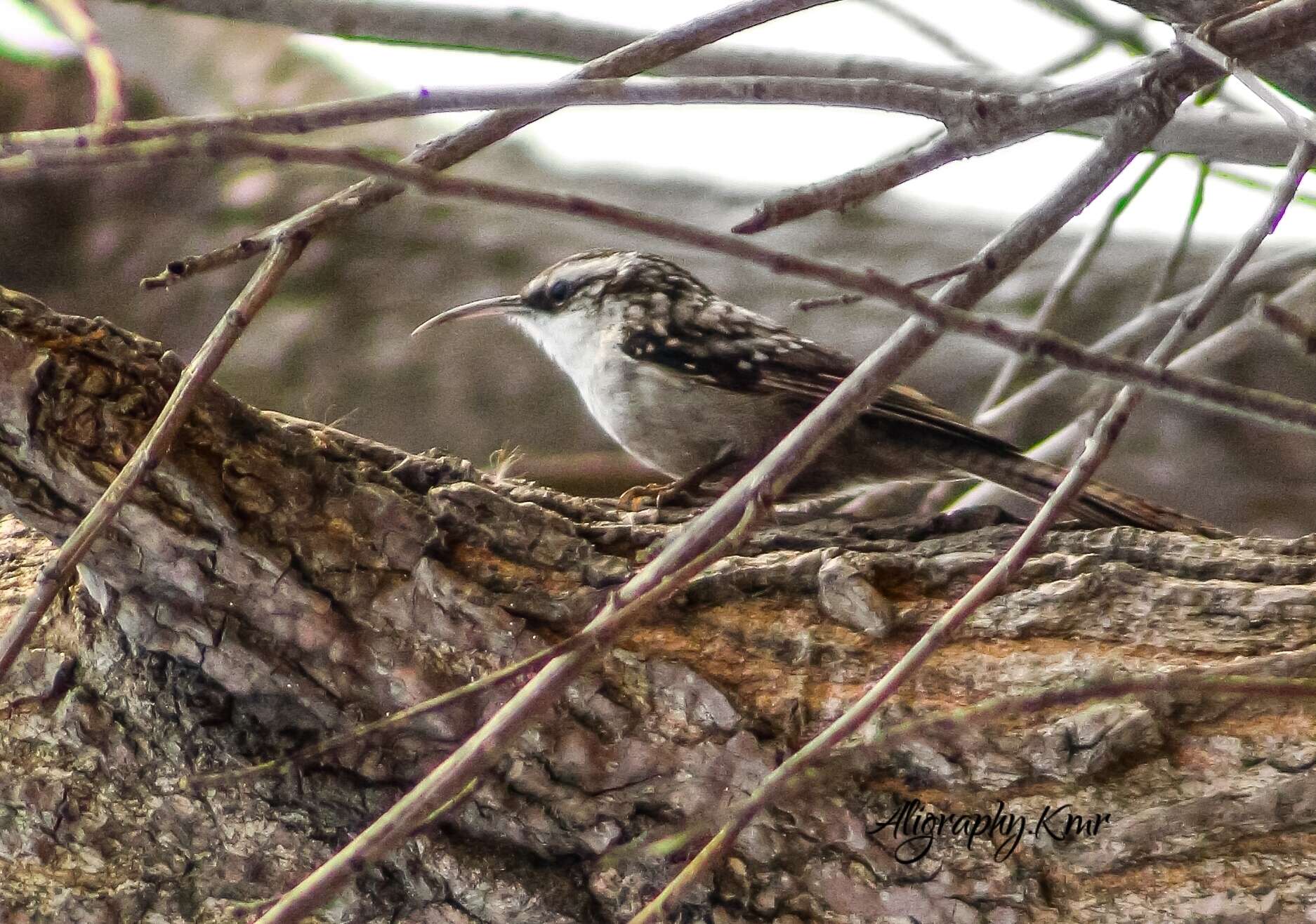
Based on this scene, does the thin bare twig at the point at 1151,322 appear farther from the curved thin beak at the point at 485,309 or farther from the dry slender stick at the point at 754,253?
the dry slender stick at the point at 754,253

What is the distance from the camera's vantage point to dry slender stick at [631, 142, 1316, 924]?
4.74ft

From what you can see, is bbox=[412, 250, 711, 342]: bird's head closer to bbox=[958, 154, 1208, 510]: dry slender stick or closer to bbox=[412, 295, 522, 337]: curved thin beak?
bbox=[412, 295, 522, 337]: curved thin beak

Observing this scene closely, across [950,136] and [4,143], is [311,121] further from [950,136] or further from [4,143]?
[950,136]

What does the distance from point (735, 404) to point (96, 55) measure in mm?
2117

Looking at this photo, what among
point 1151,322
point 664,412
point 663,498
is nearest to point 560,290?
point 664,412

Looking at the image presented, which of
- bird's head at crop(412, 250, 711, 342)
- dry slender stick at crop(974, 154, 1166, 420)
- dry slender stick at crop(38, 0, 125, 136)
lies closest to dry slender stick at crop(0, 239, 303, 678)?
dry slender stick at crop(38, 0, 125, 136)

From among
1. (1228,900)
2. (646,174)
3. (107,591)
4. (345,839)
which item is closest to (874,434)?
(1228,900)

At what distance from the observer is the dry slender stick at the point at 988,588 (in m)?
1.45

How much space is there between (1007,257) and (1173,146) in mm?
1346

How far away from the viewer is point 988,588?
1.63 m

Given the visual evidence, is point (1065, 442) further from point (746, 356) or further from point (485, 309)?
point (485, 309)

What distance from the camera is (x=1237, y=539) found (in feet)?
7.62

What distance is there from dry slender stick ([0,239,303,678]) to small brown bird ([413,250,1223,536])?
1441 mm

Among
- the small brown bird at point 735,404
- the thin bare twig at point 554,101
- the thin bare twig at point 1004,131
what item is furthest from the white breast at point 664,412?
the thin bare twig at point 554,101
